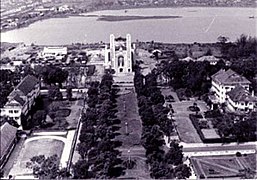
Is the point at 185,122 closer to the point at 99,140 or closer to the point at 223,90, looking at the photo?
the point at 223,90

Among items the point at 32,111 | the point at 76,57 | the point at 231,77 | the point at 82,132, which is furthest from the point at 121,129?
the point at 76,57

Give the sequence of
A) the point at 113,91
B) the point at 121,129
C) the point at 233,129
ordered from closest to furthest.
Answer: the point at 233,129, the point at 121,129, the point at 113,91

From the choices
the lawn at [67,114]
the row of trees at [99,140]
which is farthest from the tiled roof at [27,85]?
the row of trees at [99,140]

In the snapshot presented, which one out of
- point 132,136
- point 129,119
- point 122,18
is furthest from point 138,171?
point 122,18

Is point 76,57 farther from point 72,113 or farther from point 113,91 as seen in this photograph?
point 72,113

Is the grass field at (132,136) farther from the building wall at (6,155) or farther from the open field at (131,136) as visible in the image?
the building wall at (6,155)

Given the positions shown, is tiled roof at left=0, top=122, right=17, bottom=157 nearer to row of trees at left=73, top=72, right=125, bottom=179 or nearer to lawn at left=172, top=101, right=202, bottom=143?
row of trees at left=73, top=72, right=125, bottom=179

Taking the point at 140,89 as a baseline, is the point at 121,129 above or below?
below

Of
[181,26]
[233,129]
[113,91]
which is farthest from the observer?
[181,26]
